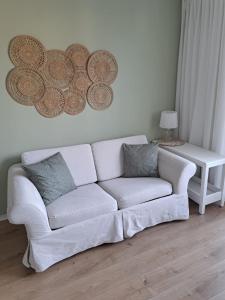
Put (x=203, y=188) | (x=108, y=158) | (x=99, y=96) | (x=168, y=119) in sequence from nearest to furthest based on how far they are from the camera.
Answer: (x=203, y=188), (x=108, y=158), (x=99, y=96), (x=168, y=119)

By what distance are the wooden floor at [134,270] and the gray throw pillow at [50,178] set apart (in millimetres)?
582

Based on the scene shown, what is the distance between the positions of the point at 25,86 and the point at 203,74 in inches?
80.6

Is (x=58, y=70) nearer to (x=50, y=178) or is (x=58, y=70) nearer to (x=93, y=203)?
(x=50, y=178)

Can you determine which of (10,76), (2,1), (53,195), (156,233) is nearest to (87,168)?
(53,195)

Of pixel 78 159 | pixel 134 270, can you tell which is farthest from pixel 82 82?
pixel 134 270

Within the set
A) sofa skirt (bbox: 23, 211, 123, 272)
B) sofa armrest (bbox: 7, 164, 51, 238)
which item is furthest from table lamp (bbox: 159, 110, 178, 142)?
sofa armrest (bbox: 7, 164, 51, 238)

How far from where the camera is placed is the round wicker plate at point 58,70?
8.58 feet

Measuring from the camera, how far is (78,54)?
8.95 ft

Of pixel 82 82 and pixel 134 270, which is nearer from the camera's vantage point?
pixel 134 270

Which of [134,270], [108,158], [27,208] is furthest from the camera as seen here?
[108,158]

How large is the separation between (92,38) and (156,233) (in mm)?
2167

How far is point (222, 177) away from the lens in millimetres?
2934

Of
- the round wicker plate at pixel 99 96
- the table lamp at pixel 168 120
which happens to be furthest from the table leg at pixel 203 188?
the round wicker plate at pixel 99 96

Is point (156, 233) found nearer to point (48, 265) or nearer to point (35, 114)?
point (48, 265)
